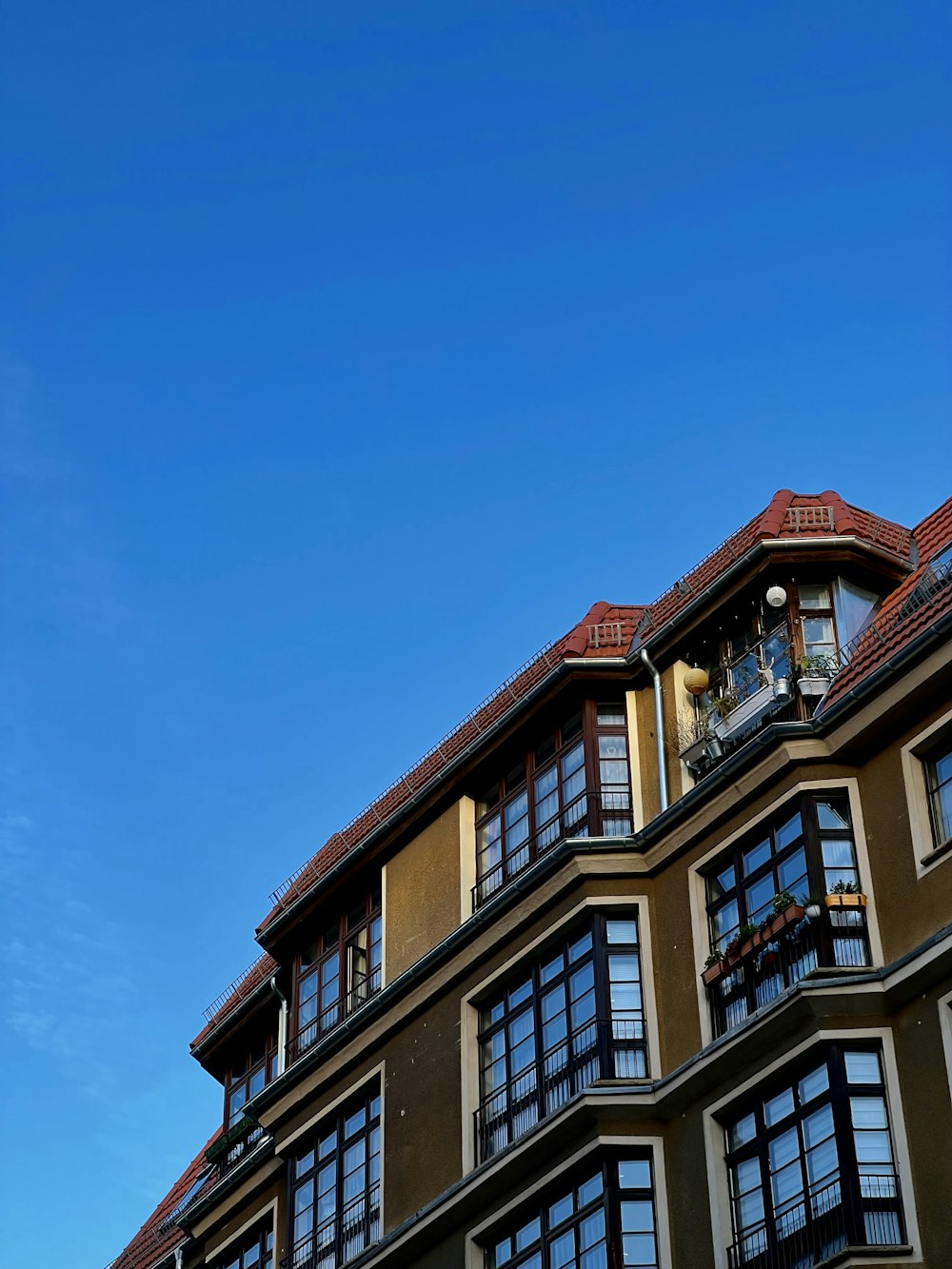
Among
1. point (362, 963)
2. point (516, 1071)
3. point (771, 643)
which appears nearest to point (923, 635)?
point (771, 643)

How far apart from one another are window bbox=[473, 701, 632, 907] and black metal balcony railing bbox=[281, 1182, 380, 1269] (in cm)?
545

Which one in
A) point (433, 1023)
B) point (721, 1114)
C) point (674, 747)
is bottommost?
point (721, 1114)

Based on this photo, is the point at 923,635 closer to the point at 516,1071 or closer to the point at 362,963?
the point at 516,1071

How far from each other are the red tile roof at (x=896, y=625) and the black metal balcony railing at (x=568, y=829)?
4571 millimetres

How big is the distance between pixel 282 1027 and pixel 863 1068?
15.9 meters

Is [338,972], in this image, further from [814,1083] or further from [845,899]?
[814,1083]

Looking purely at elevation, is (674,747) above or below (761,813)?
above

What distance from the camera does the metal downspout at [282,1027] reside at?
4209 centimetres

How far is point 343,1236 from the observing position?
37.7m

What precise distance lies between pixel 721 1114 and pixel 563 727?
28.3 feet

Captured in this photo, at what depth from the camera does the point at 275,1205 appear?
40.7 meters

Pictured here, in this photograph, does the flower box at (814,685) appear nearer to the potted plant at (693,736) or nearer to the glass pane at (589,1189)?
the potted plant at (693,736)

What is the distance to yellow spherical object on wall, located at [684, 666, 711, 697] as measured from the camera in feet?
118

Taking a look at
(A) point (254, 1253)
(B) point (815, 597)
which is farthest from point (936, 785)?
(A) point (254, 1253)
